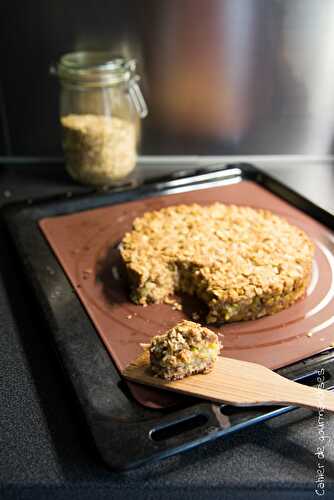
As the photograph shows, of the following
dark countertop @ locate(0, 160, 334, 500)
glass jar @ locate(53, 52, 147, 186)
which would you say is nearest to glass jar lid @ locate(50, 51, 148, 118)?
glass jar @ locate(53, 52, 147, 186)

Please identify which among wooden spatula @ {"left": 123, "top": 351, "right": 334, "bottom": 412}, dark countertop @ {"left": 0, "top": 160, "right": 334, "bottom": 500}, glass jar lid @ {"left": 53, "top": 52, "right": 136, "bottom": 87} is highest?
glass jar lid @ {"left": 53, "top": 52, "right": 136, "bottom": 87}

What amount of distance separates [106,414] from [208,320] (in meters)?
0.23

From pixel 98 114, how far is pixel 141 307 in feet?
1.81

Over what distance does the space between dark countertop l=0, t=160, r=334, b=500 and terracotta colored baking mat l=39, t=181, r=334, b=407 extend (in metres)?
0.08

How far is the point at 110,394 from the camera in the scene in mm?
622

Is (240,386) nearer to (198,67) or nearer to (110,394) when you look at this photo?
(110,394)

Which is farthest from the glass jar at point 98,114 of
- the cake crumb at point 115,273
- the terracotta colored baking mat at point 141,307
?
the cake crumb at point 115,273

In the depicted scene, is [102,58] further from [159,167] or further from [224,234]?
[224,234]

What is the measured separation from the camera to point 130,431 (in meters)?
0.57

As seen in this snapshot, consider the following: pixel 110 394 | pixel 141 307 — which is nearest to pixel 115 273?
pixel 141 307

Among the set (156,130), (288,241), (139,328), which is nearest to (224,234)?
(288,241)

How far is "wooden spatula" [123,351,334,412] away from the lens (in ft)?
1.90

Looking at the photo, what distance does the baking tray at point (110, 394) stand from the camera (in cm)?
55

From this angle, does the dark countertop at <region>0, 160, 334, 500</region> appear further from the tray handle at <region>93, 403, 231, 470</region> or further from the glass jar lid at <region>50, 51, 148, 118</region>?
the glass jar lid at <region>50, 51, 148, 118</region>
